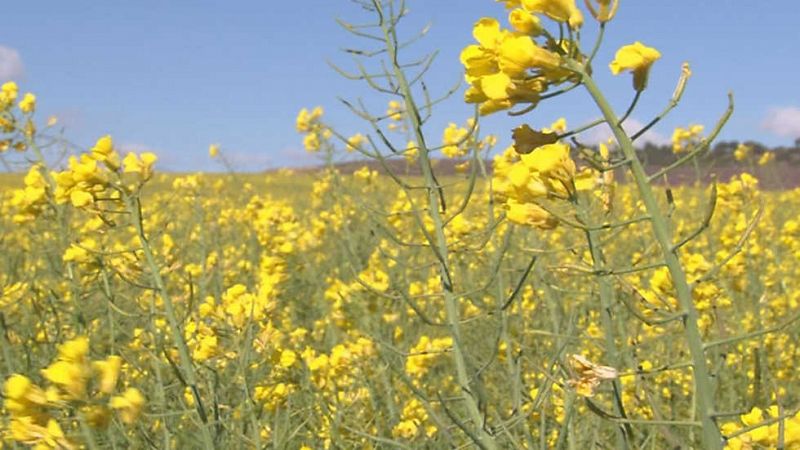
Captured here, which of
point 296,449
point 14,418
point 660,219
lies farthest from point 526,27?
point 296,449

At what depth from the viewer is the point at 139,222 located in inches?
90.4

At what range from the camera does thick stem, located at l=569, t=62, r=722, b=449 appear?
1057mm

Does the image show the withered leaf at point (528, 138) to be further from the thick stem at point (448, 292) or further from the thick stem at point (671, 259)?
the thick stem at point (448, 292)

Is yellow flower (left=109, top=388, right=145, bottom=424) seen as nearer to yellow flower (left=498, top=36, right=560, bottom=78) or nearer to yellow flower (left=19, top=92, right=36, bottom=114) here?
yellow flower (left=498, top=36, right=560, bottom=78)

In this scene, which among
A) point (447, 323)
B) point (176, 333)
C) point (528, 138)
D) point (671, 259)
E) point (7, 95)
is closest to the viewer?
point (671, 259)

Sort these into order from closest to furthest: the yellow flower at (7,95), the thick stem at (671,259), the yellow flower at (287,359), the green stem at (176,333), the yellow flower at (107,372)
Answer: the thick stem at (671,259) → the yellow flower at (107,372) → the green stem at (176,333) → the yellow flower at (287,359) → the yellow flower at (7,95)

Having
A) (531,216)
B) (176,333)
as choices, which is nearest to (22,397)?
(176,333)

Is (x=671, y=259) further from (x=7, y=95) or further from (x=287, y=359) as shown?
(x=7, y=95)

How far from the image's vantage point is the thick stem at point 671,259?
1057mm

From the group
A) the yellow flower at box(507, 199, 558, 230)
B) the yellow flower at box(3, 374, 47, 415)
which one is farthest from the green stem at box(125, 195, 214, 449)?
the yellow flower at box(507, 199, 558, 230)

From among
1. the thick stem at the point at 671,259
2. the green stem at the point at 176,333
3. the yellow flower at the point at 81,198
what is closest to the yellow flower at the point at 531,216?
the thick stem at the point at 671,259

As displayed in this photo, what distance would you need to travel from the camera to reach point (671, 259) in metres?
1.08

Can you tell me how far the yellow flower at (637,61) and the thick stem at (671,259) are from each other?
77mm

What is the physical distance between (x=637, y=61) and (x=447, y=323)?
0.93m
